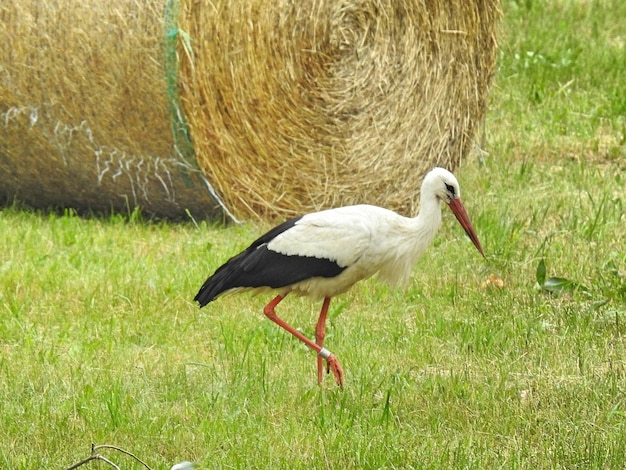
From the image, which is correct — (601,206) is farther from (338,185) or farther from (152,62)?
(152,62)

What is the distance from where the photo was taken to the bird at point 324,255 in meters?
5.58

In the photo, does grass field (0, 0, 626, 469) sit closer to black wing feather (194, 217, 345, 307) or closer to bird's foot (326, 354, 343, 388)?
bird's foot (326, 354, 343, 388)

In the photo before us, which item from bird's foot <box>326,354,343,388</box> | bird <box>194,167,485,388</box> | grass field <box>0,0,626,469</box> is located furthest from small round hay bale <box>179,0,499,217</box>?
bird's foot <box>326,354,343,388</box>

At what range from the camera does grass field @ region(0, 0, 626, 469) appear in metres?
4.80

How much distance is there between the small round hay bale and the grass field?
476 mm

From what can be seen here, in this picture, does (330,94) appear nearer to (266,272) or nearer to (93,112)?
(93,112)

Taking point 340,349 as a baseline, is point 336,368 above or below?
above

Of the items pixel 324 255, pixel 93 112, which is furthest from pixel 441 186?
pixel 93 112

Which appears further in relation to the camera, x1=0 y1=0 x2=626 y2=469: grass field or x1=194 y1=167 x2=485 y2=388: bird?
x1=194 y1=167 x2=485 y2=388: bird

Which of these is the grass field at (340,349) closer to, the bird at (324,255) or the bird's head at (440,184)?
the bird at (324,255)

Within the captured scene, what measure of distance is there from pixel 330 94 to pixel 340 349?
9.21 ft

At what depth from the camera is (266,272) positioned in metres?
5.61

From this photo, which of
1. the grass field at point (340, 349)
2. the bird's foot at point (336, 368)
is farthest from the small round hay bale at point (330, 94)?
the bird's foot at point (336, 368)

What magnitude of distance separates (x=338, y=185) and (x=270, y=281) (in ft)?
9.69
